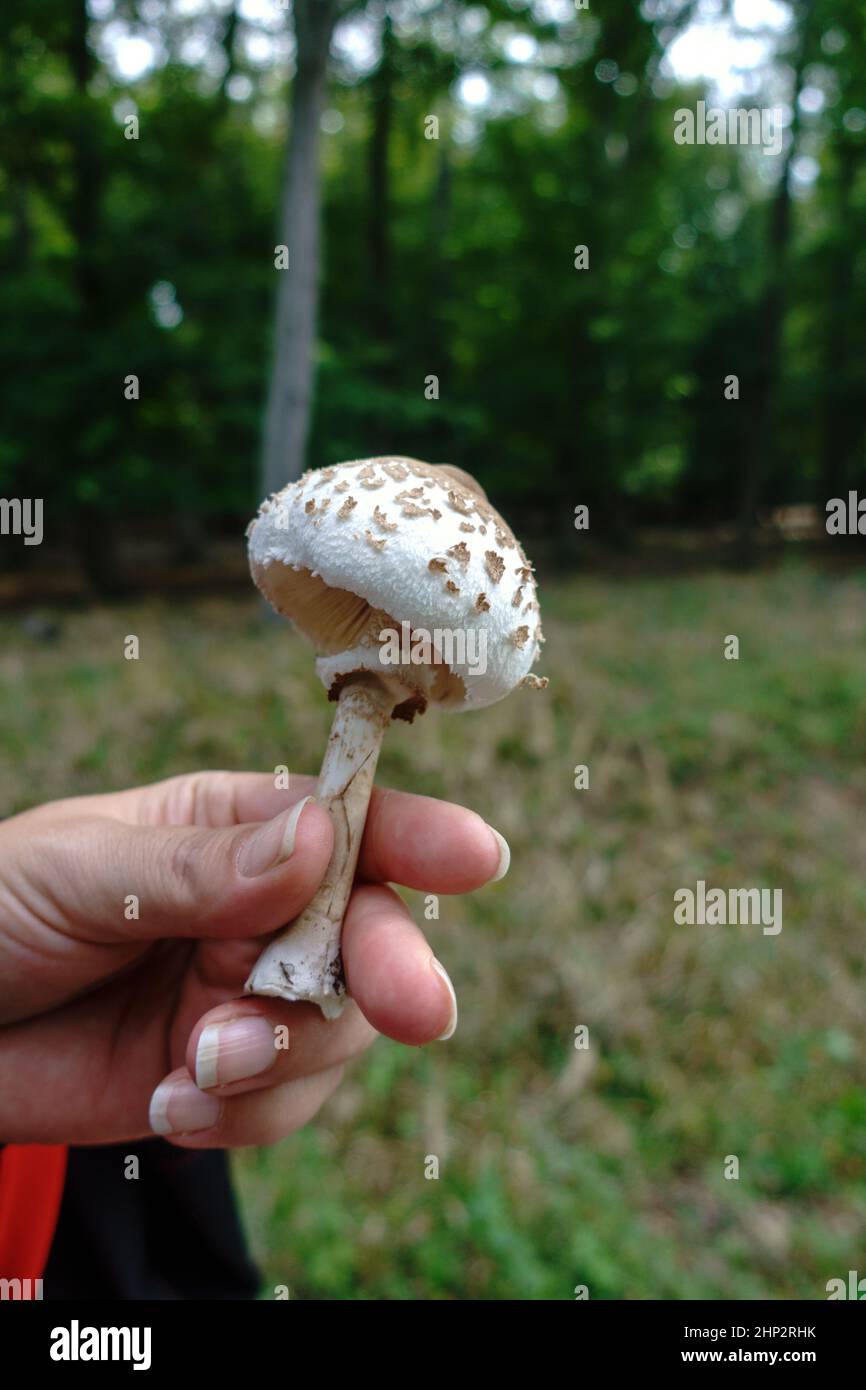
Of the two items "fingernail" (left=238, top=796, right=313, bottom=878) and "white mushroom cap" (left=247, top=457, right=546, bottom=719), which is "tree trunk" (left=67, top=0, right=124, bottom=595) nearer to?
"white mushroom cap" (left=247, top=457, right=546, bottom=719)

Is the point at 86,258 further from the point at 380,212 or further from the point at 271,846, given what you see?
the point at 271,846

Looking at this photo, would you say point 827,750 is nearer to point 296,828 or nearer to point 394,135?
point 296,828

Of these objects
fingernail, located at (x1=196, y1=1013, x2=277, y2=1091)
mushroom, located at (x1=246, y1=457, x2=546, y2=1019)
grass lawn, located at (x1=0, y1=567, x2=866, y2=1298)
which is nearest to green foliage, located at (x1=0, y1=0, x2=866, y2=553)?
grass lawn, located at (x1=0, y1=567, x2=866, y2=1298)

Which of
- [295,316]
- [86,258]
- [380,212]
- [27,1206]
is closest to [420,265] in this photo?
[380,212]

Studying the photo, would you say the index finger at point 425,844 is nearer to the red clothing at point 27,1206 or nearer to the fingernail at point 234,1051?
the fingernail at point 234,1051

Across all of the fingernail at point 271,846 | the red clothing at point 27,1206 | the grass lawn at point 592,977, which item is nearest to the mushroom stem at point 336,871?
the fingernail at point 271,846
